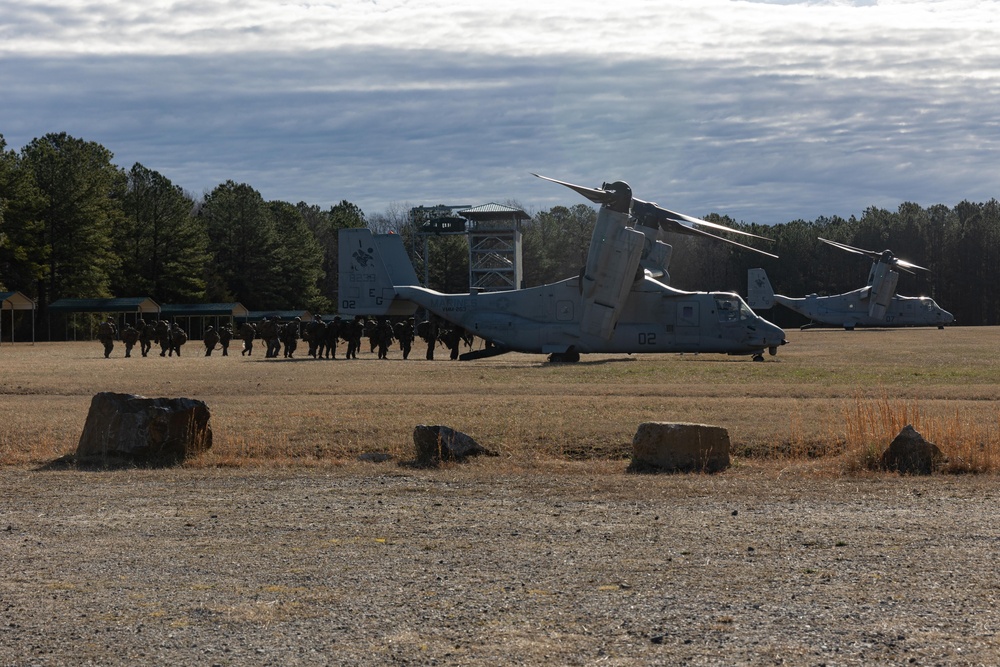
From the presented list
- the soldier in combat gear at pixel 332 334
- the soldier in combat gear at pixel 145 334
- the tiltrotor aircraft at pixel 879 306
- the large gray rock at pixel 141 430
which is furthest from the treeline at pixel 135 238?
the large gray rock at pixel 141 430

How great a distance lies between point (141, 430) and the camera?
1506 cm

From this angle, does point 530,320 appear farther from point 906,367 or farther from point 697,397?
point 697,397

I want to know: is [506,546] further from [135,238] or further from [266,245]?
[266,245]

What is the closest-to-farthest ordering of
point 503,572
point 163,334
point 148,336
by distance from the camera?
point 503,572, point 163,334, point 148,336

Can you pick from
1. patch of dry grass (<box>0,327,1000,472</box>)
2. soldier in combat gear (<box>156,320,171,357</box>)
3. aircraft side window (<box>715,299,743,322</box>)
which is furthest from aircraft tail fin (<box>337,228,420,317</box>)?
aircraft side window (<box>715,299,743,322</box>)

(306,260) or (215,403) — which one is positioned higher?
(306,260)

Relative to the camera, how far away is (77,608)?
7.25 m

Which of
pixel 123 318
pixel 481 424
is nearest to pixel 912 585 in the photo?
pixel 481 424

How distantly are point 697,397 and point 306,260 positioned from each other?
293 feet

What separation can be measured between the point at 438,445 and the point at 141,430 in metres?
3.89

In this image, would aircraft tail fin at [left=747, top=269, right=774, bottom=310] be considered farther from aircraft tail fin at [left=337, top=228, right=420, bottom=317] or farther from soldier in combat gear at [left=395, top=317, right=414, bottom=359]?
soldier in combat gear at [left=395, top=317, right=414, bottom=359]

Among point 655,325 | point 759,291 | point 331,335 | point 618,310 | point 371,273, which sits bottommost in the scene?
point 331,335

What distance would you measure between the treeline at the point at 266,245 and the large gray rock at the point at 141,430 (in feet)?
161

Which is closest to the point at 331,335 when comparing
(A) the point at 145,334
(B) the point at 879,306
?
(A) the point at 145,334
